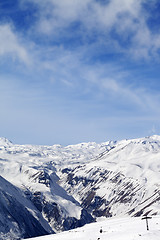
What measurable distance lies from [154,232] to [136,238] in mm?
4693

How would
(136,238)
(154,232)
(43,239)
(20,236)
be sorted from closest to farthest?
(136,238)
(154,232)
(43,239)
(20,236)

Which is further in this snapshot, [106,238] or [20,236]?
[20,236]

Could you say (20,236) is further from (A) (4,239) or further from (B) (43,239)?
(B) (43,239)

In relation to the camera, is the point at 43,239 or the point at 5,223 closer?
the point at 43,239

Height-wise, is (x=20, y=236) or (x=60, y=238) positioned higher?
(x=60, y=238)

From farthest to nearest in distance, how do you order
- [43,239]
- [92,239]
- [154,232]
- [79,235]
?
[43,239] < [79,235] < [92,239] < [154,232]

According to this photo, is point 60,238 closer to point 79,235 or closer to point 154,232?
point 79,235

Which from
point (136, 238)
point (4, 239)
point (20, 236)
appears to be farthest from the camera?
point (20, 236)

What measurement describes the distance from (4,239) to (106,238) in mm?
152995

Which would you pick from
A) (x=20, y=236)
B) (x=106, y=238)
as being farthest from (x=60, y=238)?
(x=20, y=236)

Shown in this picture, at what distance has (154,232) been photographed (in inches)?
1625

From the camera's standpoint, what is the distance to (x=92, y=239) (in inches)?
1823

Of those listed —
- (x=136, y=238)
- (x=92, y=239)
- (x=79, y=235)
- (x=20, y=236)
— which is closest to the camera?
(x=136, y=238)

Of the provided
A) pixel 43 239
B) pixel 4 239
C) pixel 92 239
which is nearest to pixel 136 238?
pixel 92 239
